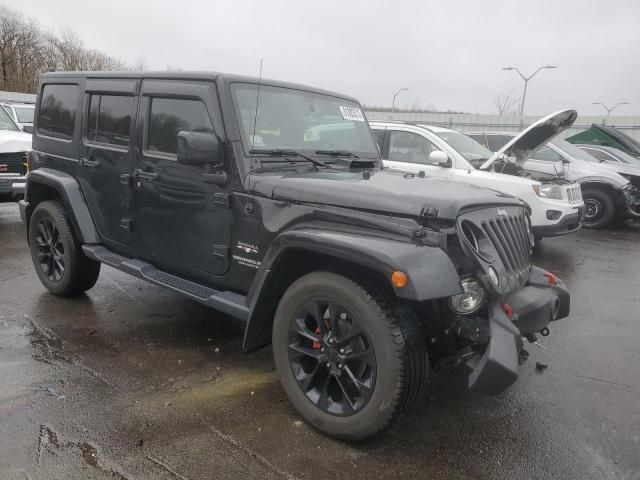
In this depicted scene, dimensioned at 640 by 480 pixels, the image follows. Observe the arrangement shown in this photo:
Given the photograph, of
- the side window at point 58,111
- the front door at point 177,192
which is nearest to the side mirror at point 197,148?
the front door at point 177,192

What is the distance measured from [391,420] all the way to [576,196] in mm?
6655

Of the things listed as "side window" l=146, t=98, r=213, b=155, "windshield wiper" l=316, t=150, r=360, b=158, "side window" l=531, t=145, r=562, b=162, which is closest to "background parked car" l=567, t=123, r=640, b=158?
"side window" l=531, t=145, r=562, b=162

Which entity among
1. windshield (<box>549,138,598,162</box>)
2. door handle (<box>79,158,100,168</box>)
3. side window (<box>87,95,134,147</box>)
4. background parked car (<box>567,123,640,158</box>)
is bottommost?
door handle (<box>79,158,100,168</box>)

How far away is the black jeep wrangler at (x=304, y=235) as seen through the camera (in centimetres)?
253

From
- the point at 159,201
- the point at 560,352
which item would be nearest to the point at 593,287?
the point at 560,352

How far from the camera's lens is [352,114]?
4.35 meters

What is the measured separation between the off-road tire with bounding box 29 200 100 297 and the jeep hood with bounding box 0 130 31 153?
371 cm

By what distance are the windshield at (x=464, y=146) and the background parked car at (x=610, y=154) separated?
17.8 feet

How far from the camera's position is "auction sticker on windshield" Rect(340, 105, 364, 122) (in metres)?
4.23

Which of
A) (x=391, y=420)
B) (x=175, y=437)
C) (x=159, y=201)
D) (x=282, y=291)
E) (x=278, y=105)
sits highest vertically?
(x=278, y=105)

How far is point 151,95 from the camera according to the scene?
3.80 metres

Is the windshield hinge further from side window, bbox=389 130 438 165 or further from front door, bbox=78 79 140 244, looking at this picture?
side window, bbox=389 130 438 165

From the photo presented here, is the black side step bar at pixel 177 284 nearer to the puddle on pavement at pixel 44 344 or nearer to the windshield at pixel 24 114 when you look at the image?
the puddle on pavement at pixel 44 344

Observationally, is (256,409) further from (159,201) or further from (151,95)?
(151,95)
